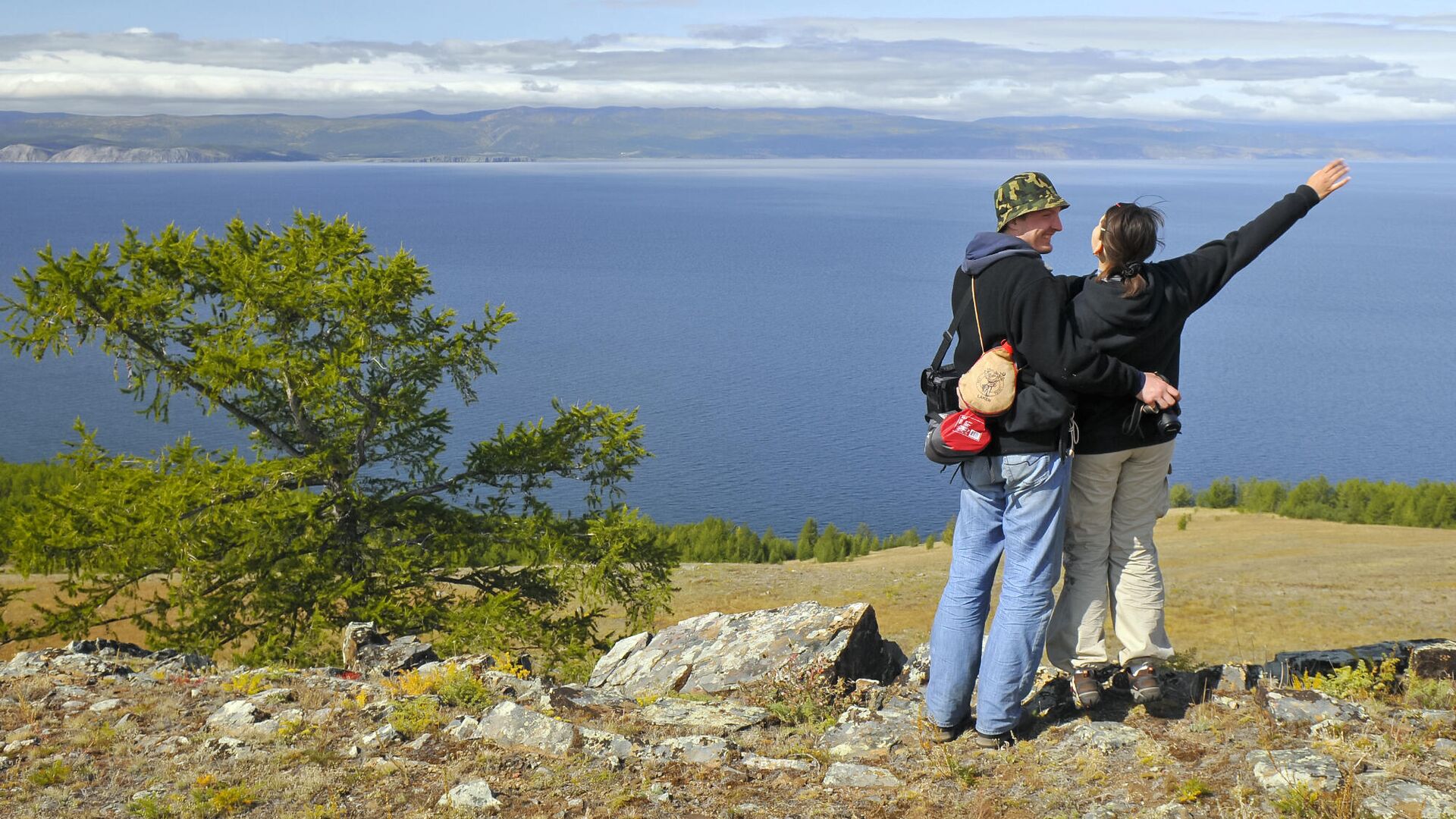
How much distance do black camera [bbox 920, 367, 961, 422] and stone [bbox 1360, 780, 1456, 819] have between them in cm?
245

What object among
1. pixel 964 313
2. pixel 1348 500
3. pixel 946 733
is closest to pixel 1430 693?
pixel 946 733

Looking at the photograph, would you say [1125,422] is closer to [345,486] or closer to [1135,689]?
[1135,689]

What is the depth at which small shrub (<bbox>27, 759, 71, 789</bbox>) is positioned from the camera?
529cm

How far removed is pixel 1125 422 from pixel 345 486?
12.0m

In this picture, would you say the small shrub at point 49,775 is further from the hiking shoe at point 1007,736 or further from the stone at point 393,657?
the hiking shoe at point 1007,736

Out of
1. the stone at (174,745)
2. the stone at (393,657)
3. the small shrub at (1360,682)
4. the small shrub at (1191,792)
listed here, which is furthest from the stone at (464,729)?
the small shrub at (1360,682)

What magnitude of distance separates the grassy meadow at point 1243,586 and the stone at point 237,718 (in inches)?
523

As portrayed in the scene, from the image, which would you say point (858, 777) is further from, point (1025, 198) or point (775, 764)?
point (1025, 198)

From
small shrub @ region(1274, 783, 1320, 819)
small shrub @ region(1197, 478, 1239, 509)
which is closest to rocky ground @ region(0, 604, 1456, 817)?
small shrub @ region(1274, 783, 1320, 819)

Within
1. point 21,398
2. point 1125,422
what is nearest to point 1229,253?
point 1125,422

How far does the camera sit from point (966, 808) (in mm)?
4781

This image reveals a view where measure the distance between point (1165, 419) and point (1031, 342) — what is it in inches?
31.4

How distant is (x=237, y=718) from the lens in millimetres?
6125

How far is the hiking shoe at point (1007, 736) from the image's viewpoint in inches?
213
